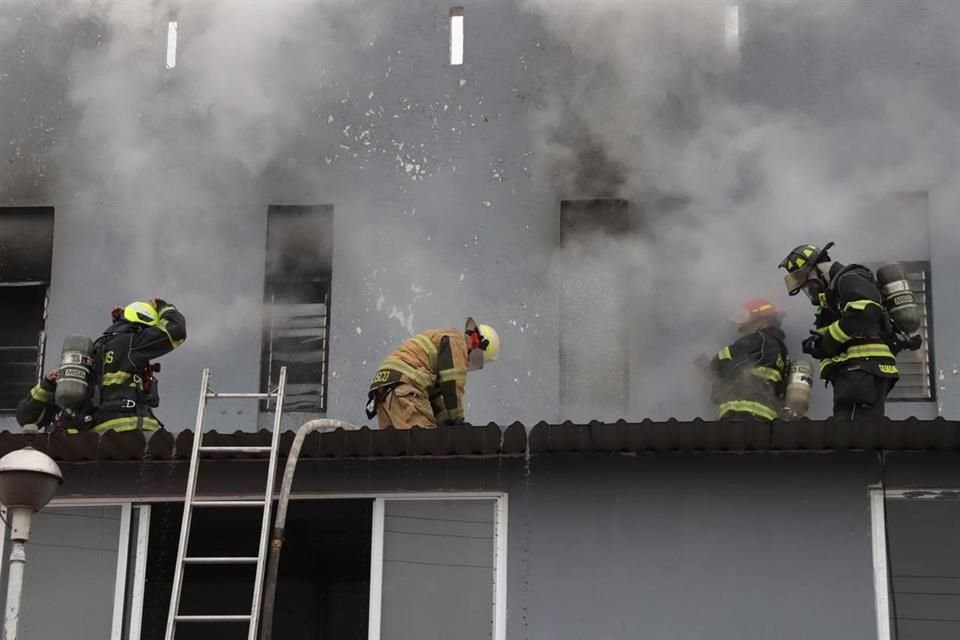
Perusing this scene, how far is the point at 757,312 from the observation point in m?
11.9

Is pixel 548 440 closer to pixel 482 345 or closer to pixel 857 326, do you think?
pixel 482 345

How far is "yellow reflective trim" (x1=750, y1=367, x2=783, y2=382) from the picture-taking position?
11570mm

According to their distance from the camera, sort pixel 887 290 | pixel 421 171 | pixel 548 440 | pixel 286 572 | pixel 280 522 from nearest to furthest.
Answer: pixel 280 522 < pixel 548 440 < pixel 887 290 < pixel 421 171 < pixel 286 572

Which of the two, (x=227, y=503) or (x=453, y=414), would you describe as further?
(x=453, y=414)

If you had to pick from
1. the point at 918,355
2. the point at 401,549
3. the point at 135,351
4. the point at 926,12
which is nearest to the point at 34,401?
the point at 135,351

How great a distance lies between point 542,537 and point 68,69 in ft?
21.0

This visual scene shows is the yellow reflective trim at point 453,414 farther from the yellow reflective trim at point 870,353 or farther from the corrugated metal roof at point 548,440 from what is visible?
the yellow reflective trim at point 870,353

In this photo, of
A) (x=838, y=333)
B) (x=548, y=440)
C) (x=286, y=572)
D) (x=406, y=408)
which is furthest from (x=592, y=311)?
(x=548, y=440)

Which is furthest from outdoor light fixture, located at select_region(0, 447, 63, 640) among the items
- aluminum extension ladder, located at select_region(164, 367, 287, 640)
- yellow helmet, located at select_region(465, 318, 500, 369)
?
yellow helmet, located at select_region(465, 318, 500, 369)

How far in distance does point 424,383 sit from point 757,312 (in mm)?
2860

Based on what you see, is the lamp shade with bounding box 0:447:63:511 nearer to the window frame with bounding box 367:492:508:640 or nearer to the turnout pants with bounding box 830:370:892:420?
the window frame with bounding box 367:492:508:640

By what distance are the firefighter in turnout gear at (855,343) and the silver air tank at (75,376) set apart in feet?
14.2

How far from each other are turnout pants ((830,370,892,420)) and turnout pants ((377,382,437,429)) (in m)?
2.37

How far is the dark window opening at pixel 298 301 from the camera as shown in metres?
12.9
